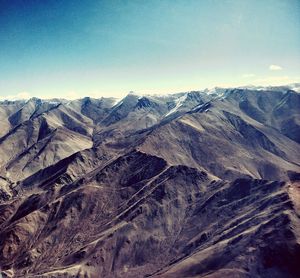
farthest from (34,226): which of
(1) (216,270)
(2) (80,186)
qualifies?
(1) (216,270)

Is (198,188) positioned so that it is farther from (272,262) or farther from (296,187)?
(272,262)

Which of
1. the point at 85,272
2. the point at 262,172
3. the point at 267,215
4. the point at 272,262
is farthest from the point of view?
the point at 262,172

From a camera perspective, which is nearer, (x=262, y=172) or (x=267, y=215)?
(x=267, y=215)

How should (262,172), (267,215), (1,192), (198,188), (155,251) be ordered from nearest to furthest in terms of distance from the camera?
(267,215) < (155,251) < (198,188) < (262,172) < (1,192)

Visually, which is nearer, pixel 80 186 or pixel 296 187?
pixel 296 187

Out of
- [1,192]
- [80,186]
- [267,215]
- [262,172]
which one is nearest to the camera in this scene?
[267,215]

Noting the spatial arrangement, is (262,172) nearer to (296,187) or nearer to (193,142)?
(193,142)

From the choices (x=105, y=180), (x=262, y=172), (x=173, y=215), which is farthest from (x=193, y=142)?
(x=173, y=215)

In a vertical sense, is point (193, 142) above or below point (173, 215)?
above

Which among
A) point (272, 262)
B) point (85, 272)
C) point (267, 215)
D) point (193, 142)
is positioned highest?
point (193, 142)

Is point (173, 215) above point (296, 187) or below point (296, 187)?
below
